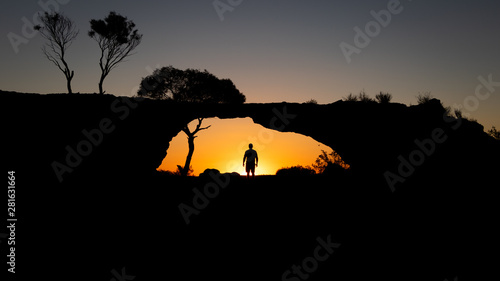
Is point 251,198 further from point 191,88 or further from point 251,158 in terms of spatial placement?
point 191,88

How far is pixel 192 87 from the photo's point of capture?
25.9 meters

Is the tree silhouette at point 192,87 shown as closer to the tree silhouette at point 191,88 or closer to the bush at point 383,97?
the tree silhouette at point 191,88

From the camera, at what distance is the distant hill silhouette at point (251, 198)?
782cm

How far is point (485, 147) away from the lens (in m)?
12.4

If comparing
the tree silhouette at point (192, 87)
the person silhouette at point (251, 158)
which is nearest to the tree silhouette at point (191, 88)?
the tree silhouette at point (192, 87)

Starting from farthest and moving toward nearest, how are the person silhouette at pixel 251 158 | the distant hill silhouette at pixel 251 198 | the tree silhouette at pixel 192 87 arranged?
the tree silhouette at pixel 192 87
the person silhouette at pixel 251 158
the distant hill silhouette at pixel 251 198

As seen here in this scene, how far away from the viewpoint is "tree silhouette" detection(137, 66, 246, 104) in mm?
25828

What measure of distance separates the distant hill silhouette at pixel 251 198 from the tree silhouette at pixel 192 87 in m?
12.5

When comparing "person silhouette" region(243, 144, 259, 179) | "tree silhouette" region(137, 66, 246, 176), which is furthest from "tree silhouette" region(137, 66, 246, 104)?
"person silhouette" region(243, 144, 259, 179)

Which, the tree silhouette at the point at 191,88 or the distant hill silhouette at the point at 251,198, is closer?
the distant hill silhouette at the point at 251,198

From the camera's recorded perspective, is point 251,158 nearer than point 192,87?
Yes

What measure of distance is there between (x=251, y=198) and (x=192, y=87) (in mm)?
16563

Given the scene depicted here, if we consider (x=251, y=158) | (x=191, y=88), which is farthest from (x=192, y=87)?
(x=251, y=158)

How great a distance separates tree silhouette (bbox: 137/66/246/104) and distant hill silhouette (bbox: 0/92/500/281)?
1246cm
